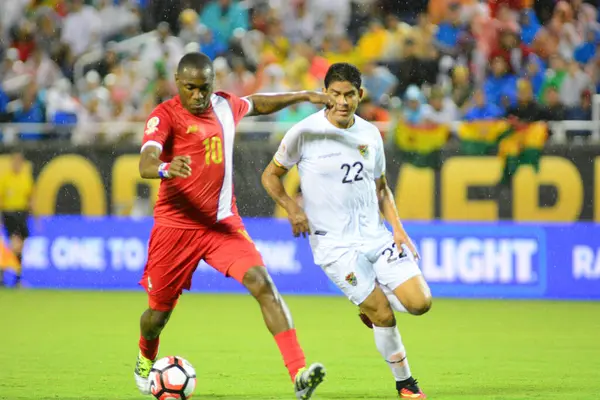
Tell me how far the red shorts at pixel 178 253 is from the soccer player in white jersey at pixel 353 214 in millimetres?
446

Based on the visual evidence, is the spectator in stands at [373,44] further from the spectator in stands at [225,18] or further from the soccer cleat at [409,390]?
the soccer cleat at [409,390]

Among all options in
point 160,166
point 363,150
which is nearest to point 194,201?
point 160,166

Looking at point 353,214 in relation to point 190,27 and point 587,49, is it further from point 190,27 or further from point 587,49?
point 190,27

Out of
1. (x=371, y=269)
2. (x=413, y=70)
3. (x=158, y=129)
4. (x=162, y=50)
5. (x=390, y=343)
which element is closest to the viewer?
(x=158, y=129)

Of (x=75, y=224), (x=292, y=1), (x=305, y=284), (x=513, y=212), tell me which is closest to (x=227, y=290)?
(x=305, y=284)

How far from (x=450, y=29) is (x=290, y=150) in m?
10.6

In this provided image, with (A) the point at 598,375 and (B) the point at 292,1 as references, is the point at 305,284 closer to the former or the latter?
(B) the point at 292,1

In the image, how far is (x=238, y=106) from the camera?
8031 mm

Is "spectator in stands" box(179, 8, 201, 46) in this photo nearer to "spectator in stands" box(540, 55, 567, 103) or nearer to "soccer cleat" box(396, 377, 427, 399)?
"spectator in stands" box(540, 55, 567, 103)

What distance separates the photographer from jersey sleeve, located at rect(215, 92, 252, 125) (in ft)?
26.2

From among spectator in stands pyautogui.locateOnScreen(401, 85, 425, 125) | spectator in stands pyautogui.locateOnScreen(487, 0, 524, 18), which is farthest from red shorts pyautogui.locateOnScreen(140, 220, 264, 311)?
spectator in stands pyautogui.locateOnScreen(487, 0, 524, 18)

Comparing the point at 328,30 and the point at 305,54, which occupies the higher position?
the point at 328,30

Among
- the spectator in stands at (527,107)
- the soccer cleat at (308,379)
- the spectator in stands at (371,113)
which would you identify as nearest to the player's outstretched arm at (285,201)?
the soccer cleat at (308,379)

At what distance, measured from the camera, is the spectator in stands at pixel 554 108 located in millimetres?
16078
